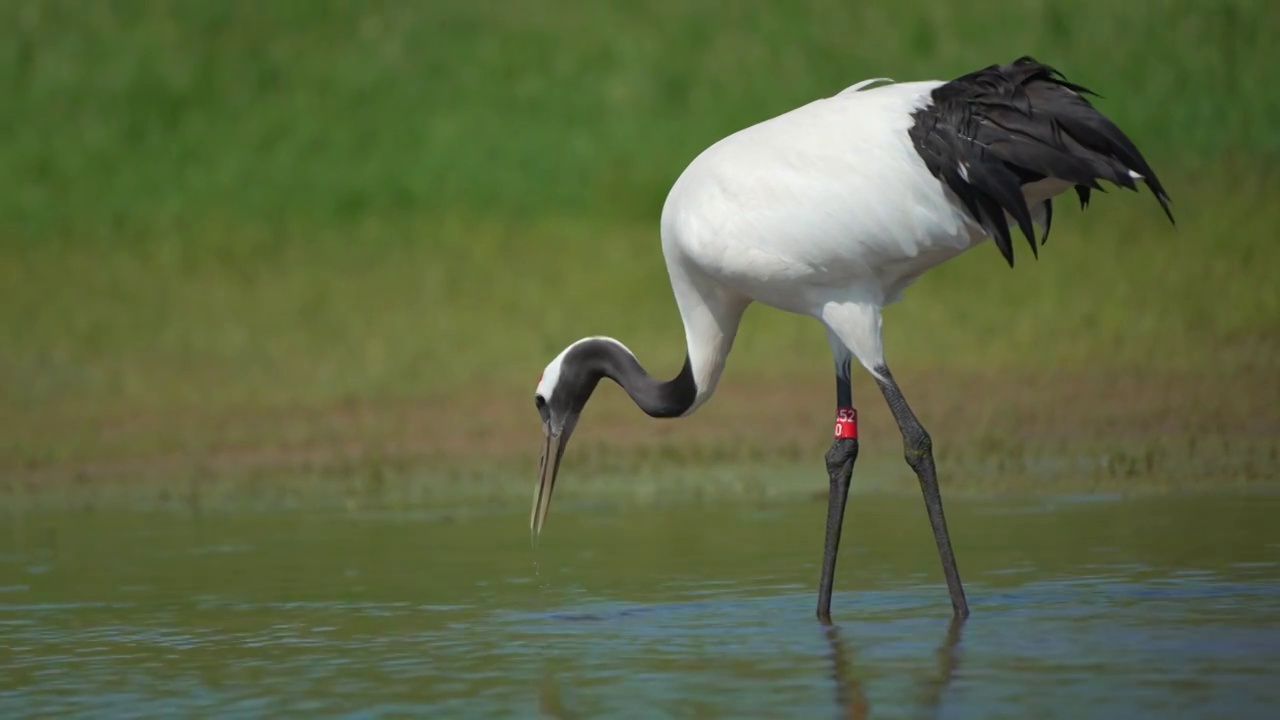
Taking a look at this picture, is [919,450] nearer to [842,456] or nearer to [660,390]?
[842,456]

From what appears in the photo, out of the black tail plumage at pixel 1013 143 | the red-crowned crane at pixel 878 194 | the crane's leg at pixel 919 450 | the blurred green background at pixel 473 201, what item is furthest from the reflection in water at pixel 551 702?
the blurred green background at pixel 473 201

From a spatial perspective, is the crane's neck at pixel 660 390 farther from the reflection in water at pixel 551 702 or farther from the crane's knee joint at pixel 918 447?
the reflection in water at pixel 551 702

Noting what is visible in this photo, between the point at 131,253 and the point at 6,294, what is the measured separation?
4.53 feet

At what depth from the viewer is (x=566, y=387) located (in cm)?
922

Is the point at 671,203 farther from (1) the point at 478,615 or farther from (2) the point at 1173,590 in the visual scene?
(2) the point at 1173,590

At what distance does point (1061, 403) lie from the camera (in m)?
13.8

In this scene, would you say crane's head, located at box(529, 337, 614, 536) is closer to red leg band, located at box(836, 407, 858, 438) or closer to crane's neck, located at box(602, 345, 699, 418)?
crane's neck, located at box(602, 345, 699, 418)

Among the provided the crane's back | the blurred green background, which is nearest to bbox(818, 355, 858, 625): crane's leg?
the crane's back

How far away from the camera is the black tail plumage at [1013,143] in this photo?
8.12 meters

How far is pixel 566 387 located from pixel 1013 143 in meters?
2.11

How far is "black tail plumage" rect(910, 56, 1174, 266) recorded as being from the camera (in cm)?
812

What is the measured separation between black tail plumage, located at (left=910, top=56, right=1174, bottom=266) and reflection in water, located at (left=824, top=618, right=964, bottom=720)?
150cm

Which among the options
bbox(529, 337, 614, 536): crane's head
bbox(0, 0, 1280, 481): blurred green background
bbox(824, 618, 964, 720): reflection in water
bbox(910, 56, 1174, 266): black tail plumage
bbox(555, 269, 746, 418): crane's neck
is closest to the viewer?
bbox(824, 618, 964, 720): reflection in water

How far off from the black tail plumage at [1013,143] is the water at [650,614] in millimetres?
1449
